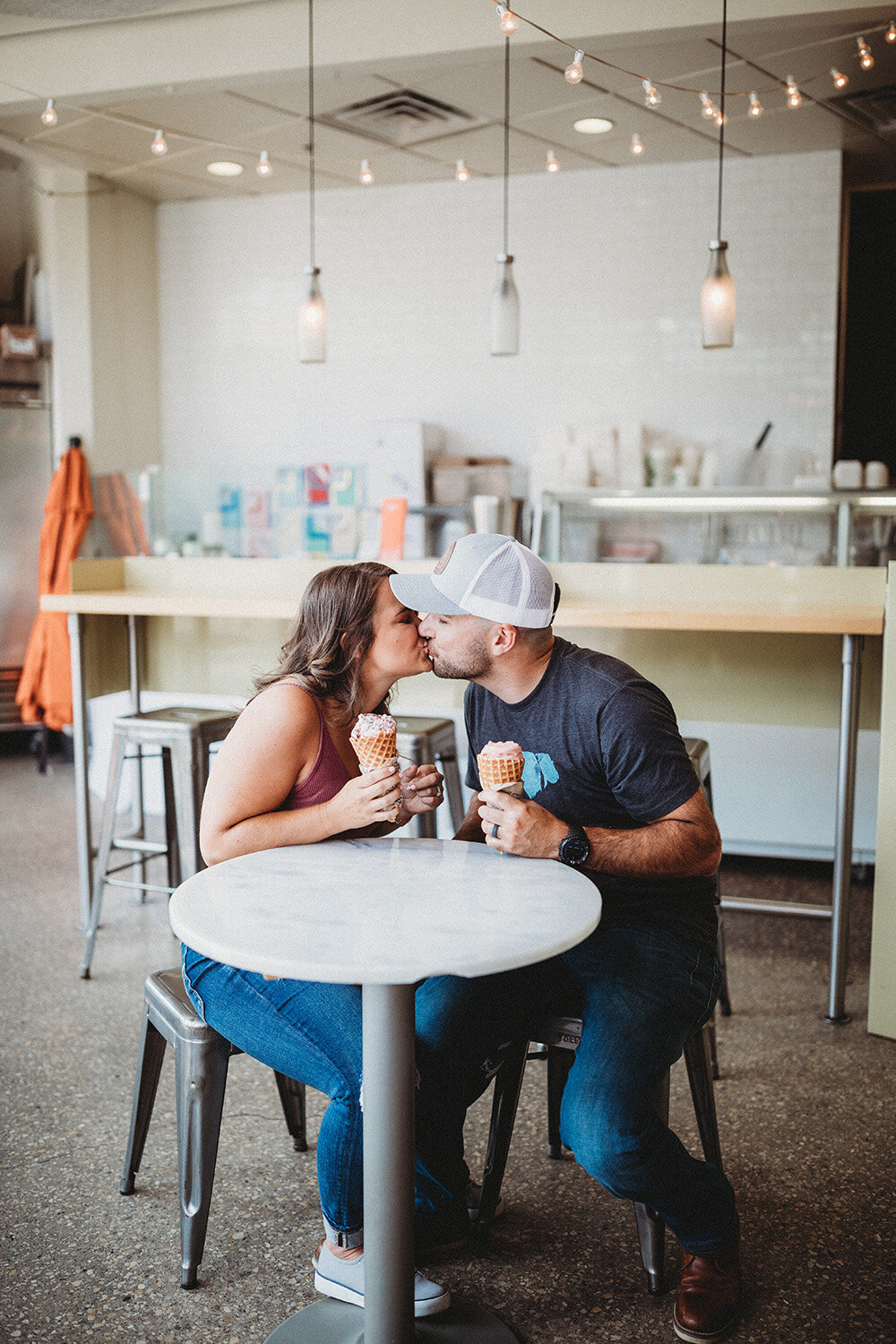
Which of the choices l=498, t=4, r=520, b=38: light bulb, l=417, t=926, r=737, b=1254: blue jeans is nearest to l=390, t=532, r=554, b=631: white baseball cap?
l=417, t=926, r=737, b=1254: blue jeans

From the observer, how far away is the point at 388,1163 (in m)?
1.58

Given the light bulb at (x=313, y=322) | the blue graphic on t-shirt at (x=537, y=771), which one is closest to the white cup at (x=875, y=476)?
the light bulb at (x=313, y=322)

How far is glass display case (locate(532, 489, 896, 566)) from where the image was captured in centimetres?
497

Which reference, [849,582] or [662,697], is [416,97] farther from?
[662,697]

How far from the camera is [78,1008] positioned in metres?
3.24

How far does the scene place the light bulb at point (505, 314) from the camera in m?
4.37

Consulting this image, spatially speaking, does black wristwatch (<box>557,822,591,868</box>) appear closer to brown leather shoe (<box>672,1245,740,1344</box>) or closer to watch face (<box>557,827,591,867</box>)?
watch face (<box>557,827,591,867</box>)

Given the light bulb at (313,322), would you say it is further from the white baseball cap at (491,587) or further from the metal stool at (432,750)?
the white baseball cap at (491,587)

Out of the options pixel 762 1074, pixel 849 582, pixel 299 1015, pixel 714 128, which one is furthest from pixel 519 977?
pixel 714 128

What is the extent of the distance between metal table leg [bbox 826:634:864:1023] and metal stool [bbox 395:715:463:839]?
1.18 meters

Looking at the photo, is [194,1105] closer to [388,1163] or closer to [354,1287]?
[354,1287]

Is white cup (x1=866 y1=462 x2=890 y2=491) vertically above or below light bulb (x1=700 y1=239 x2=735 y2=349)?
below

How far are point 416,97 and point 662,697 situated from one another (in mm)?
4349

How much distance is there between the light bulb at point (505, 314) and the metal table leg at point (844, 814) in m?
1.95
